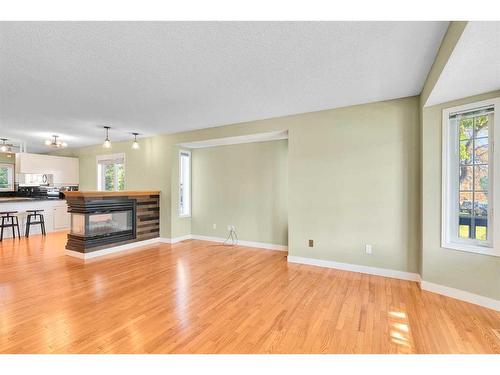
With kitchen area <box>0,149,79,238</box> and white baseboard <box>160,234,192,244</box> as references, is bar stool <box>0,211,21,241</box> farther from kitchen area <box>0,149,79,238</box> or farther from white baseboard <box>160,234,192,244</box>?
white baseboard <box>160,234,192,244</box>

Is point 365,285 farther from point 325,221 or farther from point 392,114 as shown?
point 392,114

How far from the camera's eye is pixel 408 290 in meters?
3.03

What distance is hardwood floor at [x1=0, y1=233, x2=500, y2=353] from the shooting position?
1938 mm

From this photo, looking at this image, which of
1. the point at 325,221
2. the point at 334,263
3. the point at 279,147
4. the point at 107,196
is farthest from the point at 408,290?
the point at 107,196

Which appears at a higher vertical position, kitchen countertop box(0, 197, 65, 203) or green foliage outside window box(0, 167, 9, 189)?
green foliage outside window box(0, 167, 9, 189)

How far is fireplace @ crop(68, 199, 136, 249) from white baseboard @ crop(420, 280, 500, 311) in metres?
5.21

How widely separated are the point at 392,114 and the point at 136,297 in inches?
162

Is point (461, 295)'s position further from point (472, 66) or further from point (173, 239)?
point (173, 239)

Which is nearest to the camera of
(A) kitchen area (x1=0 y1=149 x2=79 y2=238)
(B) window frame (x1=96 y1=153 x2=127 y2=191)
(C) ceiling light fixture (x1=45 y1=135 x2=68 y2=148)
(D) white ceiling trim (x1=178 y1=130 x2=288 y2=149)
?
(D) white ceiling trim (x1=178 y1=130 x2=288 y2=149)

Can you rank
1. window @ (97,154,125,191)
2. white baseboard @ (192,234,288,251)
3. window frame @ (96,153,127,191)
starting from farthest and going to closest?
window @ (97,154,125,191)
window frame @ (96,153,127,191)
white baseboard @ (192,234,288,251)

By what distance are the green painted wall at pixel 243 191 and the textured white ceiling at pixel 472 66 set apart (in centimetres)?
269

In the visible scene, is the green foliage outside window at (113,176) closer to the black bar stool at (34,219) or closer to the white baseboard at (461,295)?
the black bar stool at (34,219)

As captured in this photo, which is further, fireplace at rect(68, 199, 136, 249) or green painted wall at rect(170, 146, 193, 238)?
green painted wall at rect(170, 146, 193, 238)

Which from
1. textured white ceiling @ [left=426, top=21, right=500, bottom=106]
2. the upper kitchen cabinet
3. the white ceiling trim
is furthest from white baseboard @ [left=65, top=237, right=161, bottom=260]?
textured white ceiling @ [left=426, top=21, right=500, bottom=106]
